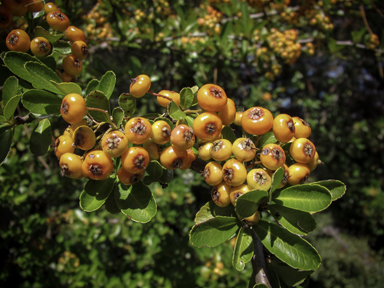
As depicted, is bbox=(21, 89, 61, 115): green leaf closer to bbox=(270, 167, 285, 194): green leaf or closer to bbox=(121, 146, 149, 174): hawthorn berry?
bbox=(121, 146, 149, 174): hawthorn berry

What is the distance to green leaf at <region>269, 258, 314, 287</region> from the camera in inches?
37.6

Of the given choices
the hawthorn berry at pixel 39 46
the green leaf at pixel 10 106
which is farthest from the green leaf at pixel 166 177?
the hawthorn berry at pixel 39 46

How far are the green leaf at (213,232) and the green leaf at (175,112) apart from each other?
0.40m

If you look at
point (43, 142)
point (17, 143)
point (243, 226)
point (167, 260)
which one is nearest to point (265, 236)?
point (243, 226)

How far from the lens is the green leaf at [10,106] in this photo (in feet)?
3.05

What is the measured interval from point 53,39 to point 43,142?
0.50 meters

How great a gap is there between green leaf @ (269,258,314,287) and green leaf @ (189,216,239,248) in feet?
0.89

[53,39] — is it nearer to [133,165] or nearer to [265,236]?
[133,165]

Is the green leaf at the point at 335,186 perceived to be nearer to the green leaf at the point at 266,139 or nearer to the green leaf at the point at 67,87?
the green leaf at the point at 266,139

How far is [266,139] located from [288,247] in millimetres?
412

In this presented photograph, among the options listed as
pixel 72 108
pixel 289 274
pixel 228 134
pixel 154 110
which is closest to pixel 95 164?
pixel 72 108

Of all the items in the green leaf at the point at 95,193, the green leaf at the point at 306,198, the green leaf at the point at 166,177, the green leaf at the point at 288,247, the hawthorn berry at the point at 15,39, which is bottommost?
the green leaf at the point at 288,247

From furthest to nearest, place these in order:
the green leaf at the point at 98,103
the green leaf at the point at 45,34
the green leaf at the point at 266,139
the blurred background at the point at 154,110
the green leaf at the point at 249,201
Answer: the blurred background at the point at 154,110 → the green leaf at the point at 45,34 → the green leaf at the point at 266,139 → the green leaf at the point at 98,103 → the green leaf at the point at 249,201

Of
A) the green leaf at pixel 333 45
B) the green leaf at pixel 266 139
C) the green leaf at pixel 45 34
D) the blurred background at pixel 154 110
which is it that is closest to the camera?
the green leaf at pixel 266 139
